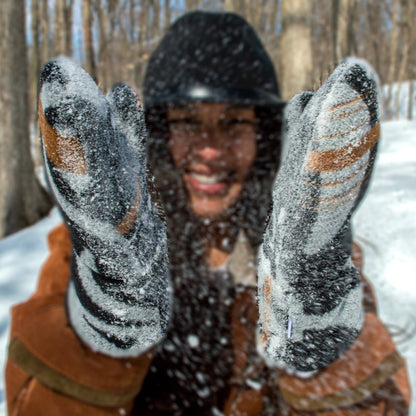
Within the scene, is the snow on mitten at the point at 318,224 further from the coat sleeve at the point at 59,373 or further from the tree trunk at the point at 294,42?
the tree trunk at the point at 294,42

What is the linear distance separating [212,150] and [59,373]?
72cm

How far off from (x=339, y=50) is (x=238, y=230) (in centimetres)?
272

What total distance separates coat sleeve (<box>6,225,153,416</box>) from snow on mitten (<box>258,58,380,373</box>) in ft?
1.53

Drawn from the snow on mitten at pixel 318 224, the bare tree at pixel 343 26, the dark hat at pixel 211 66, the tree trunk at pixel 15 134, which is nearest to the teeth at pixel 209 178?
the dark hat at pixel 211 66

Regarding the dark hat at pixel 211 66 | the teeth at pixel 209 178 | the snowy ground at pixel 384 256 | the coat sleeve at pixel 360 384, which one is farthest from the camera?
the snowy ground at pixel 384 256

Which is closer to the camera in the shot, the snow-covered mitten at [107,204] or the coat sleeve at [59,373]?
the snow-covered mitten at [107,204]

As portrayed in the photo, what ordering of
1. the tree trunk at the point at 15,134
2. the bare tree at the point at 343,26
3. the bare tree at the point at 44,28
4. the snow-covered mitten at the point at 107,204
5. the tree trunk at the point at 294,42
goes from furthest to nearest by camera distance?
the bare tree at the point at 44,28 → the bare tree at the point at 343,26 → the tree trunk at the point at 15,134 → the tree trunk at the point at 294,42 → the snow-covered mitten at the point at 107,204

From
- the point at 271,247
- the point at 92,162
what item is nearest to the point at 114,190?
the point at 92,162

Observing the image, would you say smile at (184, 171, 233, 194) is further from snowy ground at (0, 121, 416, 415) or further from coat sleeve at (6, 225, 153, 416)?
snowy ground at (0, 121, 416, 415)

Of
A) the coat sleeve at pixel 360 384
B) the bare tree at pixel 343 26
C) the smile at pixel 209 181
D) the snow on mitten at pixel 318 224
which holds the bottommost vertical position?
the coat sleeve at pixel 360 384

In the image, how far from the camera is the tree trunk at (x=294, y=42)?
1.81 meters

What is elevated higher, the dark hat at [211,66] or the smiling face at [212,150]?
the dark hat at [211,66]

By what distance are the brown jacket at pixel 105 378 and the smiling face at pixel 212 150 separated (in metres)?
0.55

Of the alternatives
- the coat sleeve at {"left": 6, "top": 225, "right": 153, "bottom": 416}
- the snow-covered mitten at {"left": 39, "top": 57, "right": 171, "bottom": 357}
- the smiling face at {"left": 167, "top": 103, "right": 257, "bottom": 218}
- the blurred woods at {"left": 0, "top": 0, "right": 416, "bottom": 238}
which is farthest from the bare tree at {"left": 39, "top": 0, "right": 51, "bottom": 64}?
the snow-covered mitten at {"left": 39, "top": 57, "right": 171, "bottom": 357}
